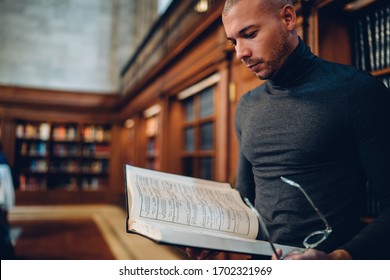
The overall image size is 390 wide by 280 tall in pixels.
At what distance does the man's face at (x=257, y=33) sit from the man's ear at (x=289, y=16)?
1cm

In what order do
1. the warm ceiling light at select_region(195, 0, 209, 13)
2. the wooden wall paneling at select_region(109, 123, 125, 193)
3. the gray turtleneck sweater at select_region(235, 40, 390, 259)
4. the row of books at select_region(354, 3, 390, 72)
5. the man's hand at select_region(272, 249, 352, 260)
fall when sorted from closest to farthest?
the man's hand at select_region(272, 249, 352, 260), the gray turtleneck sweater at select_region(235, 40, 390, 259), the row of books at select_region(354, 3, 390, 72), the warm ceiling light at select_region(195, 0, 209, 13), the wooden wall paneling at select_region(109, 123, 125, 193)

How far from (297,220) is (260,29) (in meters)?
0.50

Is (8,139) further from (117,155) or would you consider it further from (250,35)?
(250,35)

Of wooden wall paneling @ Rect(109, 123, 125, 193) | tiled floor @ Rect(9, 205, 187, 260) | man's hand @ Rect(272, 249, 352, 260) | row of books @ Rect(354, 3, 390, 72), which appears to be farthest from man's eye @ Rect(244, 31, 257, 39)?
Answer: wooden wall paneling @ Rect(109, 123, 125, 193)

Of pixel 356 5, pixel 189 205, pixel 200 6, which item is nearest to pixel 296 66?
pixel 189 205

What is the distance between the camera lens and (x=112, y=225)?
6.49 metres

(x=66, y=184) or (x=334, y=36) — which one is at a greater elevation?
(x=334, y=36)

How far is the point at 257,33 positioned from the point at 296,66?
142 millimetres

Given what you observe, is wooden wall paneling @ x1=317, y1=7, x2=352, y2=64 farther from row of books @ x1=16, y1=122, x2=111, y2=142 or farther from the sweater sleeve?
row of books @ x1=16, y1=122, x2=111, y2=142

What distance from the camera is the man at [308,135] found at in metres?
0.82

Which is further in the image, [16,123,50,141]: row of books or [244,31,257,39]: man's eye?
[16,123,50,141]: row of books

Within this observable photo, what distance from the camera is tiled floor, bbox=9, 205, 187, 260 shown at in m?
4.37

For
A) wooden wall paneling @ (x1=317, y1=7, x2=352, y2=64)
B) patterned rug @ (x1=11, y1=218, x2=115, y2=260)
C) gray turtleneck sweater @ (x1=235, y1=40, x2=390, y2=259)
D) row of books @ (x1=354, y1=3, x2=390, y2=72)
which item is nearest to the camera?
gray turtleneck sweater @ (x1=235, y1=40, x2=390, y2=259)

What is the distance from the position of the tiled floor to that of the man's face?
11.4 ft
